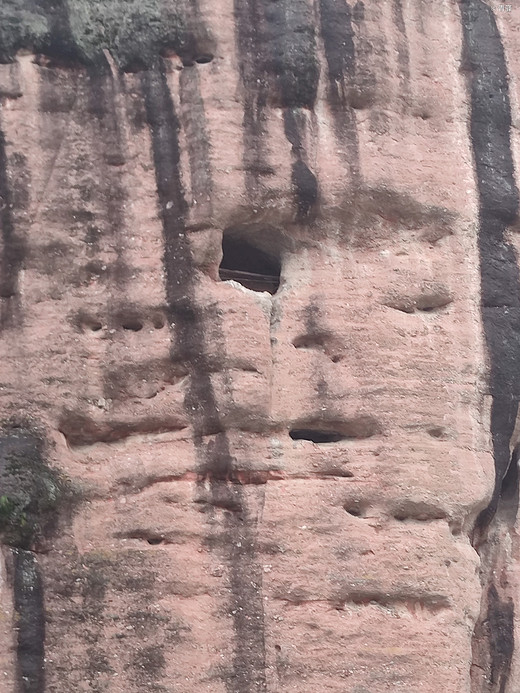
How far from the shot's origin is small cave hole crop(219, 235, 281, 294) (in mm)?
6109

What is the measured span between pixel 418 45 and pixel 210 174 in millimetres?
1688

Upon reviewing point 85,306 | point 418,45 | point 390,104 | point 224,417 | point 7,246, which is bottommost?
point 224,417

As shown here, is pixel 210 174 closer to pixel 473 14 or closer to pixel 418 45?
pixel 418 45

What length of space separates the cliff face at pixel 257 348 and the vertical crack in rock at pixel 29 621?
0.05 ft

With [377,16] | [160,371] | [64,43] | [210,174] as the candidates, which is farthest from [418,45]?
[160,371]

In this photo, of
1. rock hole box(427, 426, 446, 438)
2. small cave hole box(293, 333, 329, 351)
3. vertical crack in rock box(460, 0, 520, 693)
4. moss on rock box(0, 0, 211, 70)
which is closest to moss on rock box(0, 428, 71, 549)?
small cave hole box(293, 333, 329, 351)

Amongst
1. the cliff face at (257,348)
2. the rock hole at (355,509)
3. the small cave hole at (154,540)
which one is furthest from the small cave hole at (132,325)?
the rock hole at (355,509)

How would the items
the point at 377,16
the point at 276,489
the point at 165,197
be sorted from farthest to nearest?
the point at 377,16 < the point at 165,197 < the point at 276,489

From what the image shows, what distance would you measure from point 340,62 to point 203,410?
239 centimetres

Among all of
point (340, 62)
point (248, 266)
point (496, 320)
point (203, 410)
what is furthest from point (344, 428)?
point (340, 62)

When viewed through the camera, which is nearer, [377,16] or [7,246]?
[7,246]

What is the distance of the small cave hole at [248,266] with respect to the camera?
6.11m

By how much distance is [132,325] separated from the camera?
568cm

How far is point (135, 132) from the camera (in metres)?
5.87
